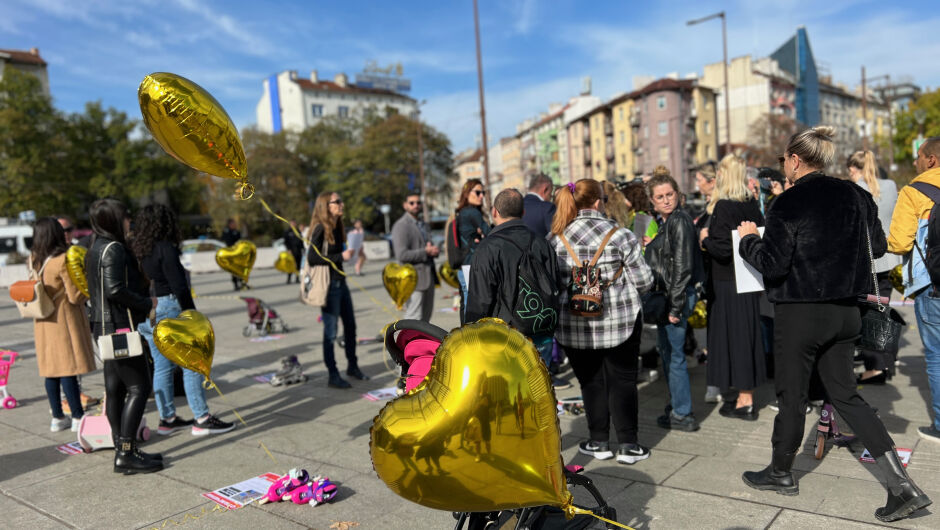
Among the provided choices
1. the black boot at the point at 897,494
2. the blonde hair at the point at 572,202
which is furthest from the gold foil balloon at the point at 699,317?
the black boot at the point at 897,494

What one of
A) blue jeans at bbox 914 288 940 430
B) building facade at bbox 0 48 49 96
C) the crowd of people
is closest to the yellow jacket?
the crowd of people

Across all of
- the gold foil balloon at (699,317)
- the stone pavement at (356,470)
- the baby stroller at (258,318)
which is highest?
the gold foil balloon at (699,317)

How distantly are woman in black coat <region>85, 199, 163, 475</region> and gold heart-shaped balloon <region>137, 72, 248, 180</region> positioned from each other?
3.05 ft

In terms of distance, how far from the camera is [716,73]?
71375 millimetres

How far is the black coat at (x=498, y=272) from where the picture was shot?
3.54 m

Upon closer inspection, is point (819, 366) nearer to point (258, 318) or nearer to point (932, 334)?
point (932, 334)

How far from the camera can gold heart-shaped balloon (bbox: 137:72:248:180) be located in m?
3.44

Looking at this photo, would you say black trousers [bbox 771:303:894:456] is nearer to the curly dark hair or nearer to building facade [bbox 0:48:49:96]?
the curly dark hair

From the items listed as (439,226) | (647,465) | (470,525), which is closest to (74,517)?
(470,525)

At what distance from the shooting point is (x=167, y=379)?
507cm

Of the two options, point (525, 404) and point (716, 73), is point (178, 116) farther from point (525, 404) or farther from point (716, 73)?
point (716, 73)

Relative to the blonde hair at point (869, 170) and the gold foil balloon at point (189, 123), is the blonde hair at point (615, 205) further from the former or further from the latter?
the gold foil balloon at point (189, 123)

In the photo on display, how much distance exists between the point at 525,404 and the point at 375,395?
4.30 m

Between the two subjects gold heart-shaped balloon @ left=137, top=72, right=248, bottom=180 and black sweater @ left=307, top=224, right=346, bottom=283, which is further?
black sweater @ left=307, top=224, right=346, bottom=283
